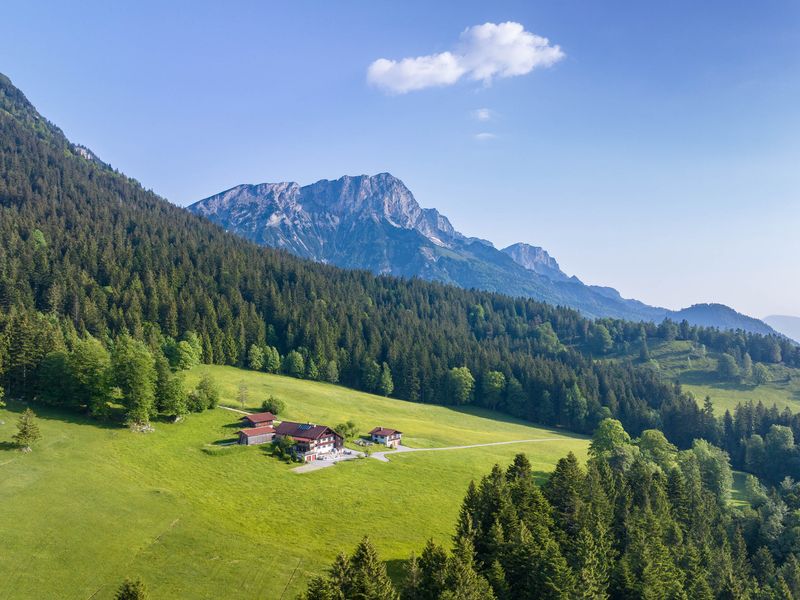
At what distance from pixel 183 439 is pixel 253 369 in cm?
7220

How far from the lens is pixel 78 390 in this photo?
8444 centimetres

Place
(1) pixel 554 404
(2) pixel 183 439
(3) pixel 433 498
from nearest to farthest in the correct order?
(3) pixel 433 498, (2) pixel 183 439, (1) pixel 554 404

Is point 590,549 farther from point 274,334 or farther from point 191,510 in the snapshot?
point 274,334

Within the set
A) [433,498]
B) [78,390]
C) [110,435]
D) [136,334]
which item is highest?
[136,334]

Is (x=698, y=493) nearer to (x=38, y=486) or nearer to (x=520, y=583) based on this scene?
(x=520, y=583)

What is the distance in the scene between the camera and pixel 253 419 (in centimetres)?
9025

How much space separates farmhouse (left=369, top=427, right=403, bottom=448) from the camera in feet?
329

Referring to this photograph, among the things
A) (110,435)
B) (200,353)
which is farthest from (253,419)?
(200,353)

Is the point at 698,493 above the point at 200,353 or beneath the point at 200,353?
beneath

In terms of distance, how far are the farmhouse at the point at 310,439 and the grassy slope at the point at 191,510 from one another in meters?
5.55

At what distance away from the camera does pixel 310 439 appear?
83.8 metres

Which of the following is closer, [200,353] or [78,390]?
[78,390]

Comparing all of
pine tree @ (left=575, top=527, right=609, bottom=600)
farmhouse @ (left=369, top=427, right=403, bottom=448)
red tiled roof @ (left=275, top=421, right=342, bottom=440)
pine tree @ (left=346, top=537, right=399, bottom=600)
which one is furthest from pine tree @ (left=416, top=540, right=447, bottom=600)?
farmhouse @ (left=369, top=427, right=403, bottom=448)

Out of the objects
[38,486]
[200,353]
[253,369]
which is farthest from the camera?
[253,369]
